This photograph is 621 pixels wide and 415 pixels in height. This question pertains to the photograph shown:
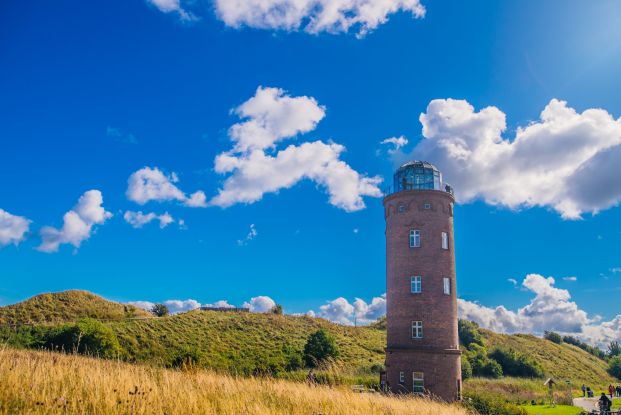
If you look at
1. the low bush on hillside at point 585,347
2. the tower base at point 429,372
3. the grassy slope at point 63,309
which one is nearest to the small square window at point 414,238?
the tower base at point 429,372

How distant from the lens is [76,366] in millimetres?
7922

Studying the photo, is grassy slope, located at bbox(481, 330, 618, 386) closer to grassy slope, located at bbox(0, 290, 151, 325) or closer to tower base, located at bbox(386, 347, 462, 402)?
tower base, located at bbox(386, 347, 462, 402)

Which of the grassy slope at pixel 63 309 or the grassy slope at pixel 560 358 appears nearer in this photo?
the grassy slope at pixel 63 309

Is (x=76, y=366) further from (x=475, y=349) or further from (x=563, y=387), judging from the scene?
(x=475, y=349)

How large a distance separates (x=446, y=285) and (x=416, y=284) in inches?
72.5

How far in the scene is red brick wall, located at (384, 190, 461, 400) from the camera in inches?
1028

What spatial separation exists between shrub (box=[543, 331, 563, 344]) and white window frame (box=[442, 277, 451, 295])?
67.9 metres

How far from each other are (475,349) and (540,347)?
23787 mm

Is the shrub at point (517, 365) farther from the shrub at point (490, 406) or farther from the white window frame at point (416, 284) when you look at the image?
the white window frame at point (416, 284)

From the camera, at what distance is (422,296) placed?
26703mm

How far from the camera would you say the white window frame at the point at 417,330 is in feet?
87.0

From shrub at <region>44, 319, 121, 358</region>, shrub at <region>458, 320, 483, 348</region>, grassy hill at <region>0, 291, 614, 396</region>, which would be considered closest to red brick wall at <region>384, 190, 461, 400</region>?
grassy hill at <region>0, 291, 614, 396</region>

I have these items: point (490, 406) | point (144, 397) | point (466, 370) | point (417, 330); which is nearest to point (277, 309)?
point (466, 370)

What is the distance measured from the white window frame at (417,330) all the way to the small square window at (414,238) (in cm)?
436
